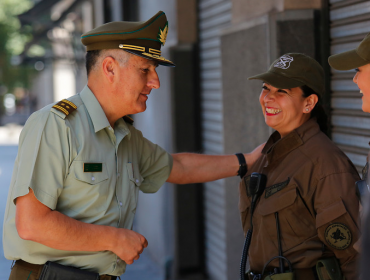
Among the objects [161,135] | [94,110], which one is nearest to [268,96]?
[94,110]

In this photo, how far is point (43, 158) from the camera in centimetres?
229

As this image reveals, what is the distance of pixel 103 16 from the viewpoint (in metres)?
9.06

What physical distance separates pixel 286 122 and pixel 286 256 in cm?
72

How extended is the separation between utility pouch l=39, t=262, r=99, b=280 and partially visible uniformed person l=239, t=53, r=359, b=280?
0.91 meters

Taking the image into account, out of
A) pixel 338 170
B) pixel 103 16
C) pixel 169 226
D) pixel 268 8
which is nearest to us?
pixel 338 170

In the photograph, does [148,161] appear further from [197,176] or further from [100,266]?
[100,266]

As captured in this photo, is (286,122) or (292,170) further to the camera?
(286,122)

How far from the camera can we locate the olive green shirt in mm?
2285

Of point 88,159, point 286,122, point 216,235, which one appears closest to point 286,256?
point 286,122

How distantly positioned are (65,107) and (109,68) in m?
0.33

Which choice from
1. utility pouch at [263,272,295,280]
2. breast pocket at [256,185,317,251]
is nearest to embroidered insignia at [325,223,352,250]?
breast pocket at [256,185,317,251]

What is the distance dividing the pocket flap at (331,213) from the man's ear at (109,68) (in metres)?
1.30

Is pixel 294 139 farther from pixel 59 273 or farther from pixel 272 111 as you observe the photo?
pixel 59 273

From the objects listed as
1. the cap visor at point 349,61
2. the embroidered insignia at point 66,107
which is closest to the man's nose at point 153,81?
the embroidered insignia at point 66,107
